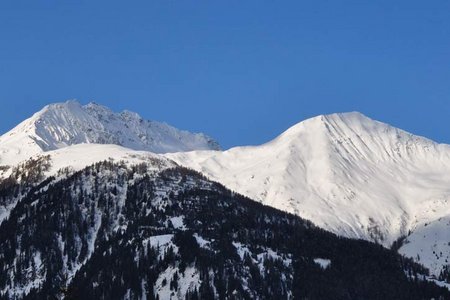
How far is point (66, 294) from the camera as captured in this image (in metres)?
139
